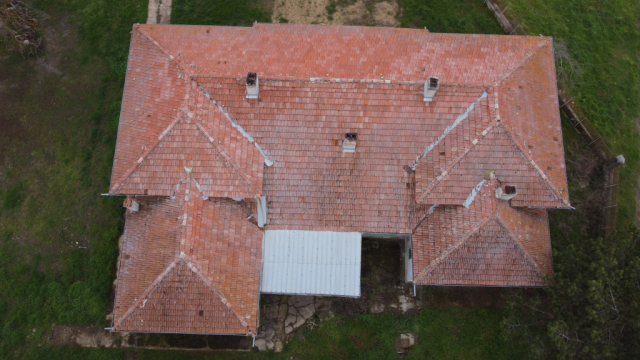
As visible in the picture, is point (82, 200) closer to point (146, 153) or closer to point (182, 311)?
point (146, 153)

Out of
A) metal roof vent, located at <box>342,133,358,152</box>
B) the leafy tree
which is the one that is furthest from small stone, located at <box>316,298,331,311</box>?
metal roof vent, located at <box>342,133,358,152</box>

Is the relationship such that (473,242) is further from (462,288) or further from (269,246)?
(269,246)

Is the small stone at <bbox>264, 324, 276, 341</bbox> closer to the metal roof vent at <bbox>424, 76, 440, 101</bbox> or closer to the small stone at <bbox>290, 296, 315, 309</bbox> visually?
the small stone at <bbox>290, 296, 315, 309</bbox>

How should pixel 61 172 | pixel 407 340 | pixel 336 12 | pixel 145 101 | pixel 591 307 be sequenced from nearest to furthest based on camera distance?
pixel 591 307, pixel 145 101, pixel 407 340, pixel 61 172, pixel 336 12

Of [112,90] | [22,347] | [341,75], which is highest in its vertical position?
[112,90]

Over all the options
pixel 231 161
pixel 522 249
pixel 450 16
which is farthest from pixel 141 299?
pixel 450 16

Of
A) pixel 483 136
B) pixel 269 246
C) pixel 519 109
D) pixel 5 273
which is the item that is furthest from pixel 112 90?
pixel 519 109
